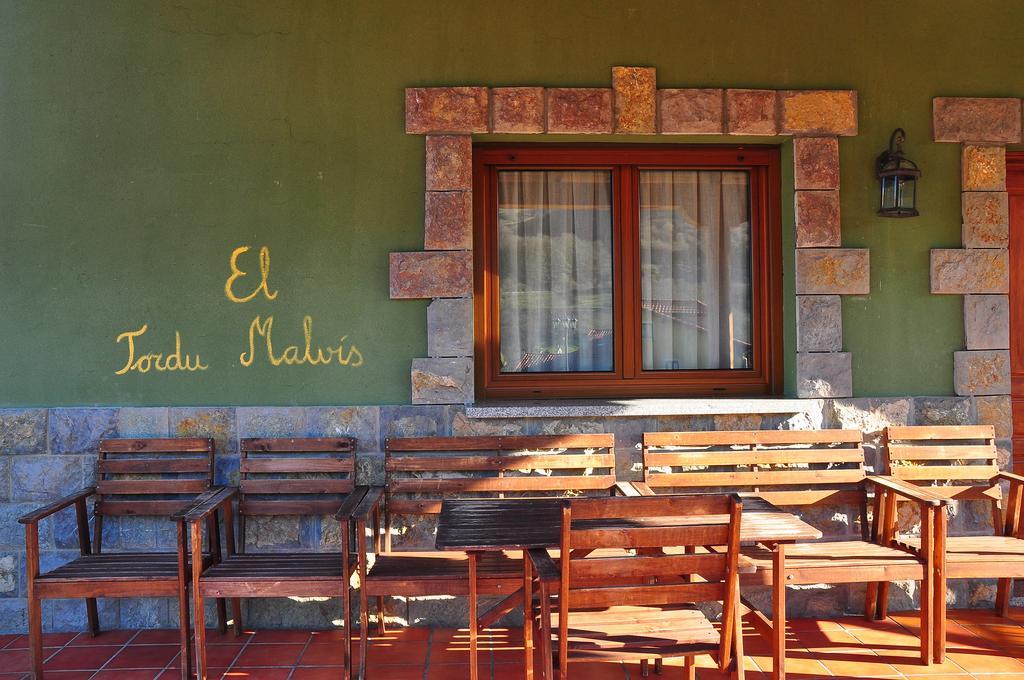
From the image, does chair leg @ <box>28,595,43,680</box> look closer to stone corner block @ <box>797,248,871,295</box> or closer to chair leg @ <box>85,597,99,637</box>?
chair leg @ <box>85,597,99,637</box>

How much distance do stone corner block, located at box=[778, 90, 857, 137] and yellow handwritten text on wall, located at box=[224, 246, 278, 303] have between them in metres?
2.65

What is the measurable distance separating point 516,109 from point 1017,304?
2.84 meters

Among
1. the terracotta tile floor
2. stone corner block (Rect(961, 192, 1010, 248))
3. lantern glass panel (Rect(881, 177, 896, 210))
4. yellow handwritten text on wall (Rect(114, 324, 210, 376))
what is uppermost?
lantern glass panel (Rect(881, 177, 896, 210))

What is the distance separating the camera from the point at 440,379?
415 cm

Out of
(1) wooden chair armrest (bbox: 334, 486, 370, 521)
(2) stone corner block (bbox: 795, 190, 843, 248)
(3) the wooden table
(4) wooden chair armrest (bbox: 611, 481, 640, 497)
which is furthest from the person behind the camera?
(2) stone corner block (bbox: 795, 190, 843, 248)

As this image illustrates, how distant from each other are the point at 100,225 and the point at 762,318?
3.38 meters

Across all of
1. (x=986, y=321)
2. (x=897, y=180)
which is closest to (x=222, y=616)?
(x=897, y=180)

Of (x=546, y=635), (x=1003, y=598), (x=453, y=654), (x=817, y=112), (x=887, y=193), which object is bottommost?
(x=453, y=654)

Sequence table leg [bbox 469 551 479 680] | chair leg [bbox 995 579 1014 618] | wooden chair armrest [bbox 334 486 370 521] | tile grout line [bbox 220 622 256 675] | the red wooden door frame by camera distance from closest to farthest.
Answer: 1. table leg [bbox 469 551 479 680]
2. wooden chair armrest [bbox 334 486 370 521]
3. tile grout line [bbox 220 622 256 675]
4. chair leg [bbox 995 579 1014 618]
5. the red wooden door frame

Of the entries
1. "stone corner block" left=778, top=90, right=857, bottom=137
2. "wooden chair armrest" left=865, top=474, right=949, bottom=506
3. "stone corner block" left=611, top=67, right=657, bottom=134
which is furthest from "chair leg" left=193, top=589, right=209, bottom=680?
"stone corner block" left=778, top=90, right=857, bottom=137

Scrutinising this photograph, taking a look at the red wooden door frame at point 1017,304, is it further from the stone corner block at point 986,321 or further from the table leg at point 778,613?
the table leg at point 778,613

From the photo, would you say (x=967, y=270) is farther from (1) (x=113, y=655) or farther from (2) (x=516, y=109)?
(1) (x=113, y=655)

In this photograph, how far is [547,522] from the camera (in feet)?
10.3

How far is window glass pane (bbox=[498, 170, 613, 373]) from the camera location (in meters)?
4.45
